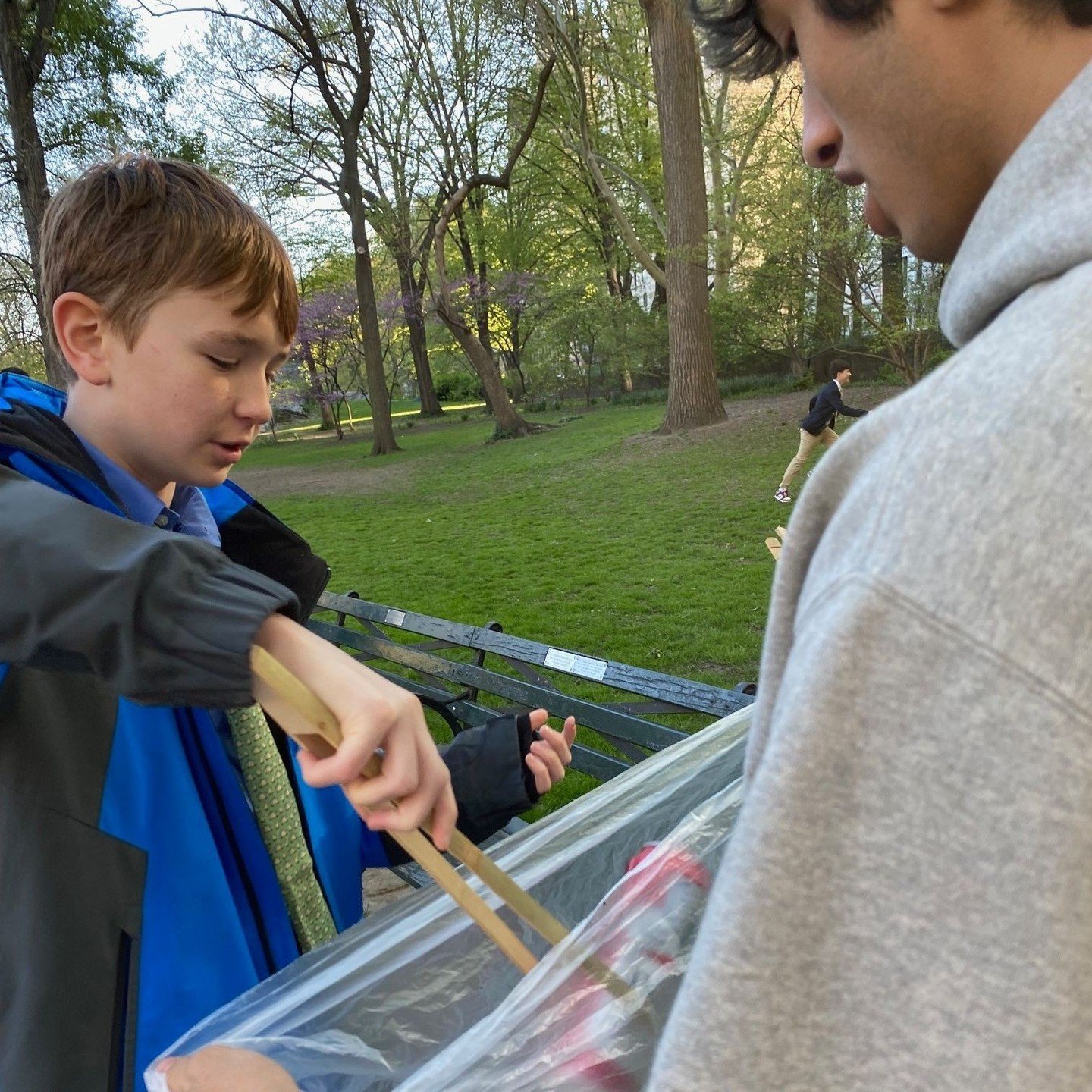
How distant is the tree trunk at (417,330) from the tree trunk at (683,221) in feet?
29.7

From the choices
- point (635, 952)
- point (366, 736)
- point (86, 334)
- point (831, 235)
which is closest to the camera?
point (366, 736)

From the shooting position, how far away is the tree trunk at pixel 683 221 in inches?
527

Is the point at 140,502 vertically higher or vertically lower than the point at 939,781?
higher

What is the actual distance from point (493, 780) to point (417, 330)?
97.5 ft

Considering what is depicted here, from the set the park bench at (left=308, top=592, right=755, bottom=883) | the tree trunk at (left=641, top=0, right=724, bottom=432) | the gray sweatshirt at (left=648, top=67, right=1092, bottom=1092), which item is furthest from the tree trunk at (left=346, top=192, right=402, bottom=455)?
the gray sweatshirt at (left=648, top=67, right=1092, bottom=1092)

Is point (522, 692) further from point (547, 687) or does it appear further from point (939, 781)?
point (939, 781)

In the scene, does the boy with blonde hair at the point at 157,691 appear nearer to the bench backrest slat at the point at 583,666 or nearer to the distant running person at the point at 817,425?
the bench backrest slat at the point at 583,666

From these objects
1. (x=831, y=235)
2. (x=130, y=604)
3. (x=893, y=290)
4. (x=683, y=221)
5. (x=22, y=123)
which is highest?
(x=22, y=123)

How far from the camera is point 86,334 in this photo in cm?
129

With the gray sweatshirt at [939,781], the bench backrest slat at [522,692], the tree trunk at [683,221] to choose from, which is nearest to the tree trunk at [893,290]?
the tree trunk at [683,221]

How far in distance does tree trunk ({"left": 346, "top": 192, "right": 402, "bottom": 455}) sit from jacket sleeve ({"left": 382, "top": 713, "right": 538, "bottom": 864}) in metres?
20.0

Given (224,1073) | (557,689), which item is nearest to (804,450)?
(557,689)

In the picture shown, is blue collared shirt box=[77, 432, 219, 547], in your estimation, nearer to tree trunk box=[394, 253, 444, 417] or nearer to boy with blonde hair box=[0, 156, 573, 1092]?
boy with blonde hair box=[0, 156, 573, 1092]

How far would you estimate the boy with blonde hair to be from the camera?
793 mm
